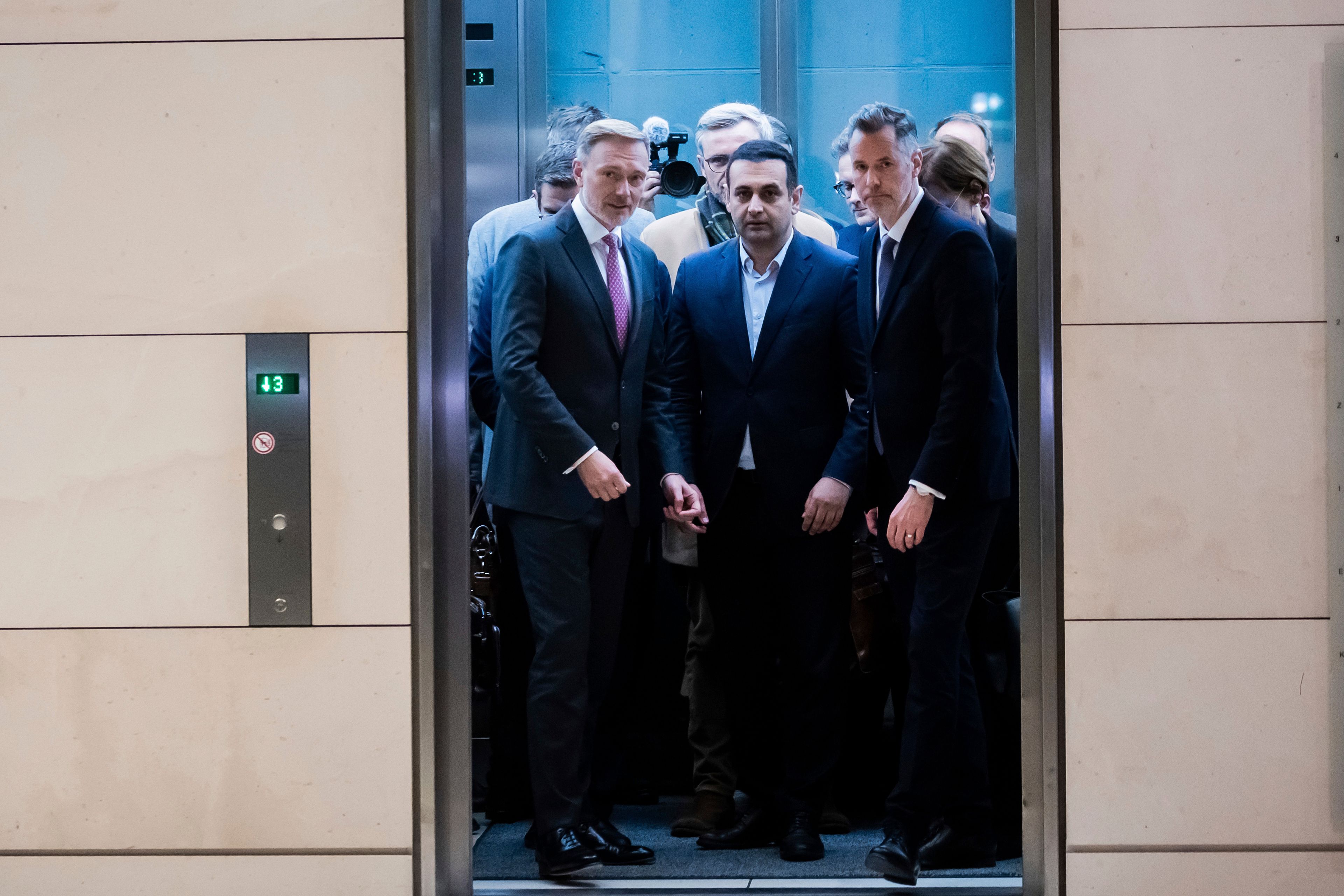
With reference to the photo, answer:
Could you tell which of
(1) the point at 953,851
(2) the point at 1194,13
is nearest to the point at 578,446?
(1) the point at 953,851

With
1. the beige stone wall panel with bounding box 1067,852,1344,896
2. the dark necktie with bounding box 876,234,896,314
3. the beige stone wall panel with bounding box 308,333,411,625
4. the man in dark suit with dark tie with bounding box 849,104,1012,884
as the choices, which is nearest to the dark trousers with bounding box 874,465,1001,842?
the man in dark suit with dark tie with bounding box 849,104,1012,884

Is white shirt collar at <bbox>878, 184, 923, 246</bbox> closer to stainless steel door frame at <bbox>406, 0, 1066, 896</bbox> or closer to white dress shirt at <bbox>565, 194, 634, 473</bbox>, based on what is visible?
stainless steel door frame at <bbox>406, 0, 1066, 896</bbox>

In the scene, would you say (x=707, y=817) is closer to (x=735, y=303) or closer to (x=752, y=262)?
(x=735, y=303)

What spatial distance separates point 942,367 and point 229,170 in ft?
5.88

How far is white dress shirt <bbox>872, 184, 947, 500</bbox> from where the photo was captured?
11.2ft

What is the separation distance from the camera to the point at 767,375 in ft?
11.5

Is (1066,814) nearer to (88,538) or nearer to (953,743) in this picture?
(953,743)

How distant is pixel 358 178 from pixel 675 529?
135 cm

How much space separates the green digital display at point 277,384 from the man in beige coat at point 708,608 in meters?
1.23

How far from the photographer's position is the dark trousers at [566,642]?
3.25 meters

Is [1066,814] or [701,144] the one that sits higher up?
[701,144]

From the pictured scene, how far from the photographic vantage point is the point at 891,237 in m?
3.45

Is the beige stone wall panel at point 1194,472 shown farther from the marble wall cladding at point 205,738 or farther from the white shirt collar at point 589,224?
the marble wall cladding at point 205,738

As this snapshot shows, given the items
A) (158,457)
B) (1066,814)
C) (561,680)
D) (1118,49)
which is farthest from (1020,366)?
(158,457)
